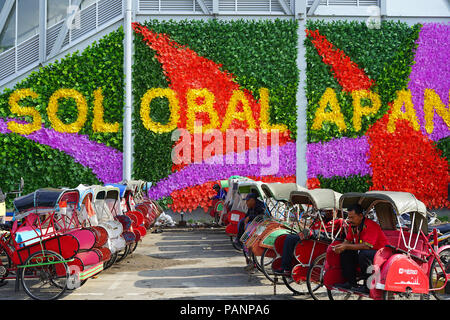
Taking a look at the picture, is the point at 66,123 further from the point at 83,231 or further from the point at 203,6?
the point at 83,231

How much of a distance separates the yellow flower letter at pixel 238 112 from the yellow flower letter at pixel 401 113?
5.36m

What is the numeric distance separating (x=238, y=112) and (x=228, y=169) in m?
2.21

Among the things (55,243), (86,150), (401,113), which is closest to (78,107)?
(86,150)

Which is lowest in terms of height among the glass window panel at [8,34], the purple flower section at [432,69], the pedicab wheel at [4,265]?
the pedicab wheel at [4,265]

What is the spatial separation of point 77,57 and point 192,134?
17.1 ft

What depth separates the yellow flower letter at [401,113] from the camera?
67.7 feet

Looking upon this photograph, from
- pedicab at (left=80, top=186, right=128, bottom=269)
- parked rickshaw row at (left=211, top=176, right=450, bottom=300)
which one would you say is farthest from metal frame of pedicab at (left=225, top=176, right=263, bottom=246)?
pedicab at (left=80, top=186, right=128, bottom=269)

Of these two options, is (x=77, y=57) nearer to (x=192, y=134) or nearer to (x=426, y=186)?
(x=192, y=134)

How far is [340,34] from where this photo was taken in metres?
20.7

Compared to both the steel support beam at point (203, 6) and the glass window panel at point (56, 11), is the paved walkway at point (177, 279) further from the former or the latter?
the glass window panel at point (56, 11)

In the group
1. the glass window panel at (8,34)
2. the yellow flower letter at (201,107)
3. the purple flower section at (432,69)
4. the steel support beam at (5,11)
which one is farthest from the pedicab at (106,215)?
the purple flower section at (432,69)

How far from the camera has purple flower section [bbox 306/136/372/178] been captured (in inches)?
807

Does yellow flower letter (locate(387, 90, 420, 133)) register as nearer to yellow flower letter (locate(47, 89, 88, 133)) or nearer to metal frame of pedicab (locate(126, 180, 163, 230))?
metal frame of pedicab (locate(126, 180, 163, 230))

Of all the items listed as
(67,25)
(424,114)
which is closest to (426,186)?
(424,114)
